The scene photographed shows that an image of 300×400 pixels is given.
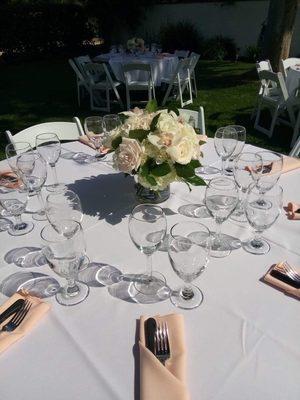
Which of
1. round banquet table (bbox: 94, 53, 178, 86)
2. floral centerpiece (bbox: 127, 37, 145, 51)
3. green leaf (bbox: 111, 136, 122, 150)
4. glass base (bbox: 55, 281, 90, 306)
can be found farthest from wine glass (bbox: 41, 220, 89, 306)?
floral centerpiece (bbox: 127, 37, 145, 51)

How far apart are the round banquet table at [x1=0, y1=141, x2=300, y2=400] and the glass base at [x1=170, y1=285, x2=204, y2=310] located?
0.02 m

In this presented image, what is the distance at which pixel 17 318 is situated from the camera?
120 centimetres

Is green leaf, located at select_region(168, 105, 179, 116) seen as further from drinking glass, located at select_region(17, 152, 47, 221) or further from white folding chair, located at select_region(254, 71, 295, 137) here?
white folding chair, located at select_region(254, 71, 295, 137)

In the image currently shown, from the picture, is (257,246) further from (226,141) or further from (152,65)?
(152,65)

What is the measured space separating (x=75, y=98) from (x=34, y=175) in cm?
698

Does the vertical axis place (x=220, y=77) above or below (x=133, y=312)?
below

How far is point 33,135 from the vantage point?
290cm

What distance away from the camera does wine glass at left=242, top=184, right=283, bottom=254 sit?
146cm

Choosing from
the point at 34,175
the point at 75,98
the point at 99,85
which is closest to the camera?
the point at 34,175

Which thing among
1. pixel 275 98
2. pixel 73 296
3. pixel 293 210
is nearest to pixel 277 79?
pixel 275 98

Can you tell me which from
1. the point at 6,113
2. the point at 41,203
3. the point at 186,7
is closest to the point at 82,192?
the point at 41,203

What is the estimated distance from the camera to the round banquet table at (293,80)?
579cm

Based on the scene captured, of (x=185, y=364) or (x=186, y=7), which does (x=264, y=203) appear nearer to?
(x=185, y=364)

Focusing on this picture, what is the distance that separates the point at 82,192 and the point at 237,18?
549 inches
